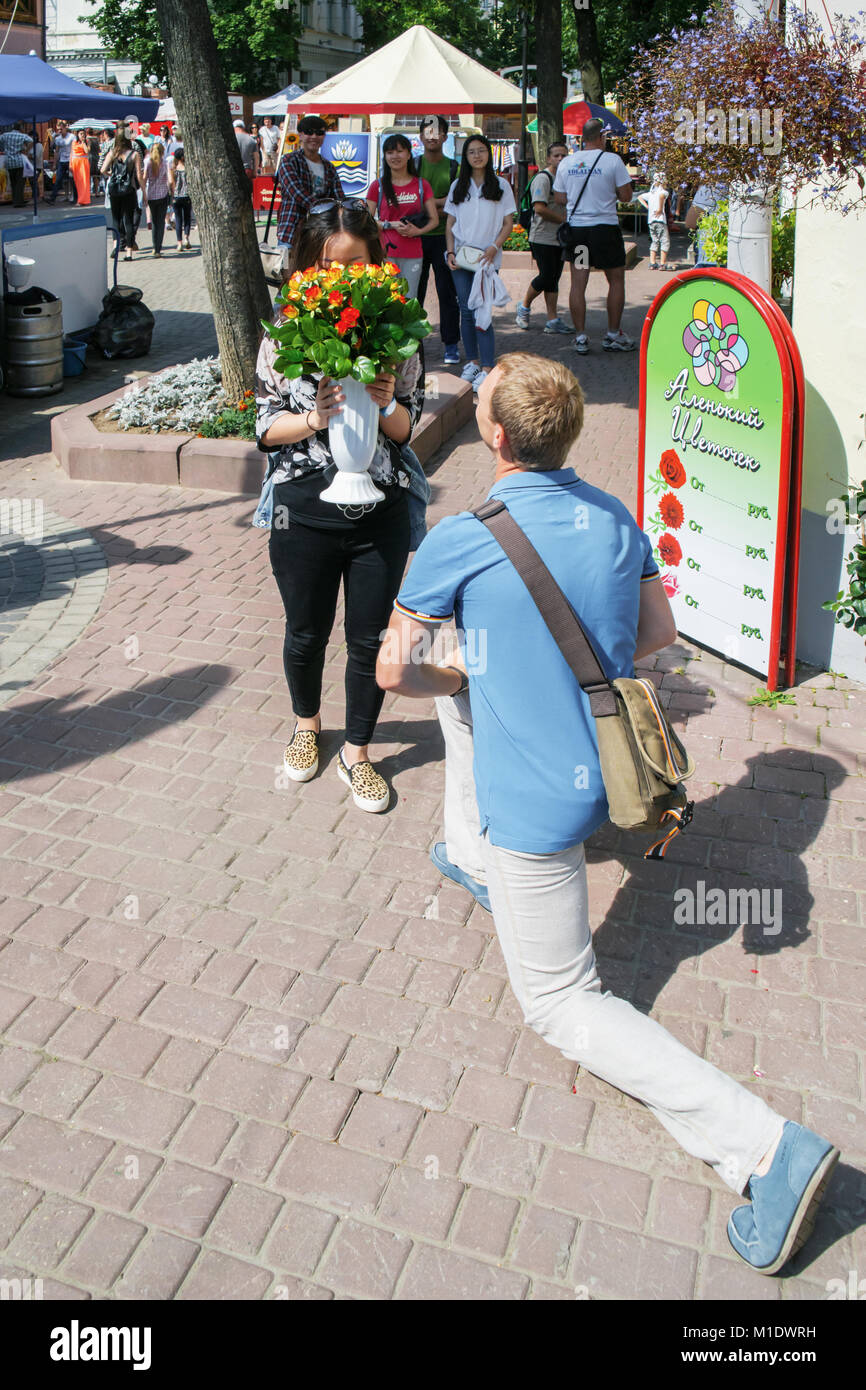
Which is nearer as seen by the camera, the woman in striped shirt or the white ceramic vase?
the white ceramic vase

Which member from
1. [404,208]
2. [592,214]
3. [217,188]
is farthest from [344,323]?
[592,214]

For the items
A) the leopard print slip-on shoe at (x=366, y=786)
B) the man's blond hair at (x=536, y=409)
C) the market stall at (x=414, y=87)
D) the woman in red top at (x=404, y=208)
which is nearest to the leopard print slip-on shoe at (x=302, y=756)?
the leopard print slip-on shoe at (x=366, y=786)

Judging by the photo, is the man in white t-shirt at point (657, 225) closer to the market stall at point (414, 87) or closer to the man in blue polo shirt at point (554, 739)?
the market stall at point (414, 87)

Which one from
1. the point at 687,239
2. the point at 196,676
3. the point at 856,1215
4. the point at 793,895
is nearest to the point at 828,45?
the point at 793,895

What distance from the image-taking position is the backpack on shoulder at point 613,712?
2.70 m

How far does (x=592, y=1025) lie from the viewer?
2838mm

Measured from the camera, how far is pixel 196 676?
5.33 meters

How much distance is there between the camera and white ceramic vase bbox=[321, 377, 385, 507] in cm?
362

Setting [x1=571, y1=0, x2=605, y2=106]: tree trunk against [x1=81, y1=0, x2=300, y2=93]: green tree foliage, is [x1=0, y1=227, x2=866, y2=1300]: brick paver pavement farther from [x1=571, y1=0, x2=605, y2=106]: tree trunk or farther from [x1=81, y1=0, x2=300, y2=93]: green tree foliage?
[x1=81, y1=0, x2=300, y2=93]: green tree foliage

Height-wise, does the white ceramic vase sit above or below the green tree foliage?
below

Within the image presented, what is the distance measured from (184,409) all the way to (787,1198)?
707 cm

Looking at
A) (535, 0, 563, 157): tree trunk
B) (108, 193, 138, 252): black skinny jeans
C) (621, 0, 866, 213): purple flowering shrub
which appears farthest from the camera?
(535, 0, 563, 157): tree trunk

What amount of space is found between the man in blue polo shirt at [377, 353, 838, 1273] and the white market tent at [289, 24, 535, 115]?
14973mm

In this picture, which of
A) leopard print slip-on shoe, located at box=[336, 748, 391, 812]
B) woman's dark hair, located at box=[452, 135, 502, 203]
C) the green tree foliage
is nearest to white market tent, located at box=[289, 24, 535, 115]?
woman's dark hair, located at box=[452, 135, 502, 203]
